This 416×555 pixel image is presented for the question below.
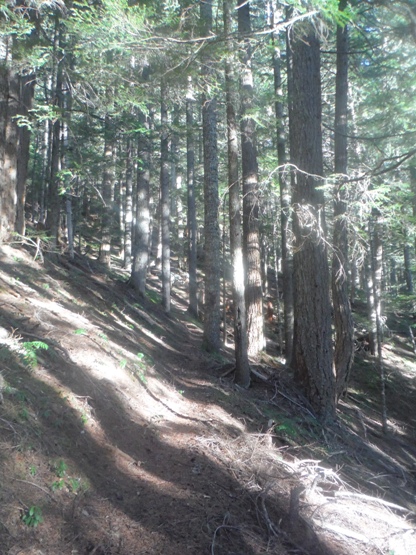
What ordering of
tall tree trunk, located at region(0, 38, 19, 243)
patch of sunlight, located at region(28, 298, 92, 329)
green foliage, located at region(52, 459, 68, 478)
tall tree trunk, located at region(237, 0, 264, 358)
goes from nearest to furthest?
green foliage, located at region(52, 459, 68, 478), patch of sunlight, located at region(28, 298, 92, 329), tall tree trunk, located at region(0, 38, 19, 243), tall tree trunk, located at region(237, 0, 264, 358)

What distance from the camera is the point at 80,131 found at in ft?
41.2

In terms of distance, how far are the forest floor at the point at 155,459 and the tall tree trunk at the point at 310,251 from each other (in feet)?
2.41

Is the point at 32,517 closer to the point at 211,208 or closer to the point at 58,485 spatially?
the point at 58,485

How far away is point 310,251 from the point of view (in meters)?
9.60

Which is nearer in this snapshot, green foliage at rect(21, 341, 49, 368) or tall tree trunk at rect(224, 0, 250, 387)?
green foliage at rect(21, 341, 49, 368)

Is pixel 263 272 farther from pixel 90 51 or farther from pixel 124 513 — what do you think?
pixel 124 513

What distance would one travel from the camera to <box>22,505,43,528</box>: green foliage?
3.73m

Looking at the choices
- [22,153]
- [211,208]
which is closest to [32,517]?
[211,208]

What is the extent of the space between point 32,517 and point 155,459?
7.25 ft

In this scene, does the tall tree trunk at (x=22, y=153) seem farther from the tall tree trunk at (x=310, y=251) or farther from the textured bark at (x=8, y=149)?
the tall tree trunk at (x=310, y=251)

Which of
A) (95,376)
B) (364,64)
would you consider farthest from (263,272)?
(95,376)

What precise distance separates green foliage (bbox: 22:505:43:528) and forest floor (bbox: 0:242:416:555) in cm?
3

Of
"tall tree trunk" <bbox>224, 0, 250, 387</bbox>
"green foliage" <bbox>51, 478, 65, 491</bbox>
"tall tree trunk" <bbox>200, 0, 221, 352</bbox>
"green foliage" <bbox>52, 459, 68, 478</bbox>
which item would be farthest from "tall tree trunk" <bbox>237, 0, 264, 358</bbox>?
"green foliage" <bbox>51, 478, 65, 491</bbox>

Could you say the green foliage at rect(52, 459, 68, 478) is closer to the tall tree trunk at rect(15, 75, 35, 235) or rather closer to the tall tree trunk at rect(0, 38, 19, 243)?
the tall tree trunk at rect(0, 38, 19, 243)
